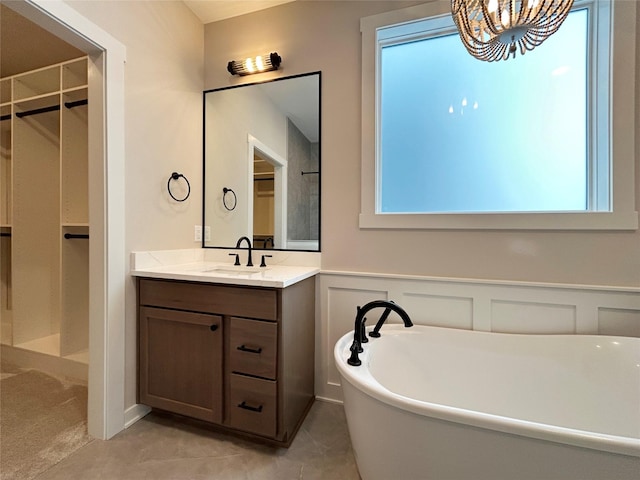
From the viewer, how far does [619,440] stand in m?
0.72

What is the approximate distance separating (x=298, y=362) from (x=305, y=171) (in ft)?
4.05

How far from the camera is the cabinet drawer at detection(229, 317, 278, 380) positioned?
1.41 m

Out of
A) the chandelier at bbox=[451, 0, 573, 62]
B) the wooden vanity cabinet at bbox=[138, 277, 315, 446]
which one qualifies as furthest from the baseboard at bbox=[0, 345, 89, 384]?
the chandelier at bbox=[451, 0, 573, 62]

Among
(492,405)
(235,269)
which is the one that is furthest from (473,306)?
(235,269)

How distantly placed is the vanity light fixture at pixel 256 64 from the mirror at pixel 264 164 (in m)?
0.09

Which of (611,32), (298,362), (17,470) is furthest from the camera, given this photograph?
(298,362)

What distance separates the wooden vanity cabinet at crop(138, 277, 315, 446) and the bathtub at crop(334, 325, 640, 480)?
13.7 inches

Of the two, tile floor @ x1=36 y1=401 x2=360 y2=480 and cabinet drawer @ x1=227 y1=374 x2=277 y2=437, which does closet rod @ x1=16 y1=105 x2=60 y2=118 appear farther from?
cabinet drawer @ x1=227 y1=374 x2=277 y2=437

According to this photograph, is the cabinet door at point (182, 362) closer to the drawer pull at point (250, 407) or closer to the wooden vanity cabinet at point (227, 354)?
the wooden vanity cabinet at point (227, 354)

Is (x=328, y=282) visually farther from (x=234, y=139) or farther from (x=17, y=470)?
(x=17, y=470)

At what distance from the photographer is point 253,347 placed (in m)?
1.44

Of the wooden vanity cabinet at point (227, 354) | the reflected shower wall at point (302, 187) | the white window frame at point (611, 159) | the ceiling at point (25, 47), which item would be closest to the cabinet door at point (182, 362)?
the wooden vanity cabinet at point (227, 354)

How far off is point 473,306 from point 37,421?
262 centimetres

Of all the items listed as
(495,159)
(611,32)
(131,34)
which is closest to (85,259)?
(131,34)
